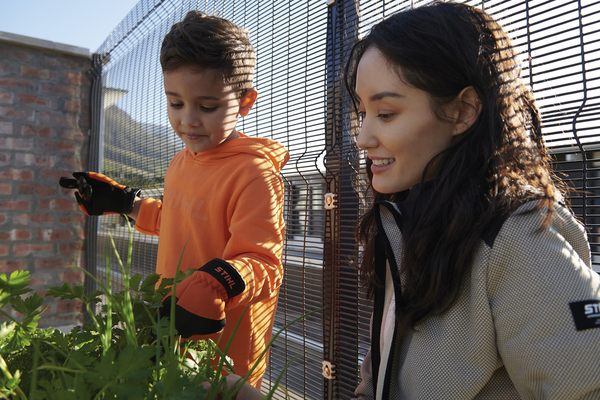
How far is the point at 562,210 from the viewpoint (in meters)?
0.59

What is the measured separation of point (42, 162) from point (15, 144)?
22 centimetres

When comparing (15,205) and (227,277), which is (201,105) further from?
(15,205)

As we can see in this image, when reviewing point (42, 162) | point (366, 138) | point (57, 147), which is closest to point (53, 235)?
point (42, 162)

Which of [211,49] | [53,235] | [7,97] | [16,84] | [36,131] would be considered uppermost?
[16,84]

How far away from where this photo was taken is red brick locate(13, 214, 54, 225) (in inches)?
122

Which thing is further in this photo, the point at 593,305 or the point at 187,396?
the point at 593,305

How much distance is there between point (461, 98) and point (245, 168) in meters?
0.59

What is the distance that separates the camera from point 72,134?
3.38 m

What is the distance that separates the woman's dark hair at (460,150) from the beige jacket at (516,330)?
29mm

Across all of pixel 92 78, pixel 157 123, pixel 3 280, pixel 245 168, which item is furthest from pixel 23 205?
pixel 3 280

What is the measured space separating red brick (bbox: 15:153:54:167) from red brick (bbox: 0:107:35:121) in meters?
0.29

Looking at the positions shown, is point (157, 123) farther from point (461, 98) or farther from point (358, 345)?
point (461, 98)

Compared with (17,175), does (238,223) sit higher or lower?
lower

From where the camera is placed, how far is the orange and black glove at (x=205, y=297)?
70 centimetres
